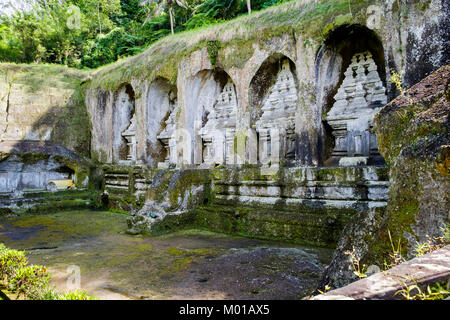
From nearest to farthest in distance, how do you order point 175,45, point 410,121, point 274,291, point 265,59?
point 410,121 → point 274,291 → point 265,59 → point 175,45

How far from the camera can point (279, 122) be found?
24.6 feet

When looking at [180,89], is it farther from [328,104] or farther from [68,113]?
[68,113]

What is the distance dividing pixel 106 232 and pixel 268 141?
4.08 m

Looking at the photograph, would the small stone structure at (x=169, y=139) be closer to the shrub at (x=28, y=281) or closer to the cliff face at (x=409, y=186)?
the shrub at (x=28, y=281)

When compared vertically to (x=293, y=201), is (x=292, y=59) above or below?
above

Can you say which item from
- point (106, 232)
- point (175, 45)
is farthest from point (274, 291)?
point (175, 45)

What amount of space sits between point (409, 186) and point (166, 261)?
3.16 meters

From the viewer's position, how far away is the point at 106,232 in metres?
6.85

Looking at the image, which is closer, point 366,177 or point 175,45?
point 366,177

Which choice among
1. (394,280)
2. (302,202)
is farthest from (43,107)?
(394,280)

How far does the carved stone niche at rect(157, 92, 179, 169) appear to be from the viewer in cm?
1004

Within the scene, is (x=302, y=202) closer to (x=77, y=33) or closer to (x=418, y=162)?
(x=418, y=162)

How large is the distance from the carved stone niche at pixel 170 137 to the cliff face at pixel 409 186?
287 inches

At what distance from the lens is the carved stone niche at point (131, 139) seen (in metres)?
11.4
